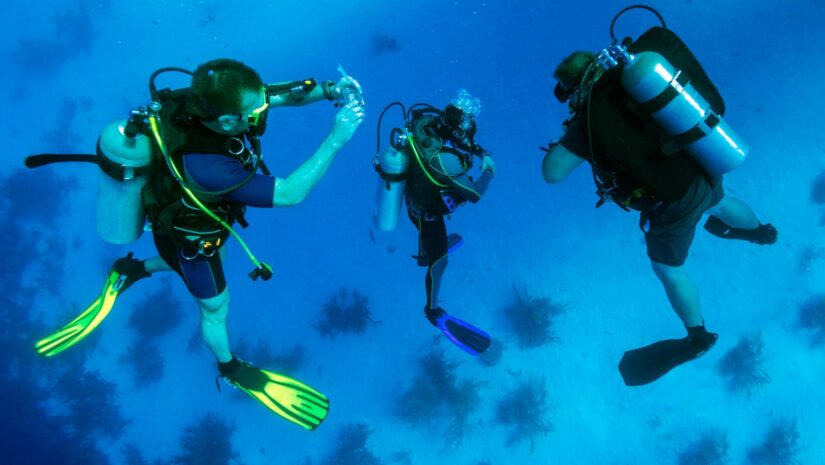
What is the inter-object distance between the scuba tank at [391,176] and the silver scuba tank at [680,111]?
90.0 inches

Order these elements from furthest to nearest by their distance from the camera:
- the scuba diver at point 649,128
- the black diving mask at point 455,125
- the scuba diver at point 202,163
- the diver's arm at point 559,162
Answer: the black diving mask at point 455,125
the diver's arm at point 559,162
the scuba diver at point 649,128
the scuba diver at point 202,163

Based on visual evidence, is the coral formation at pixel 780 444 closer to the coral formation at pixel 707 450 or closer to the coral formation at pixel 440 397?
the coral formation at pixel 707 450

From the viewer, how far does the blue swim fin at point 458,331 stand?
286 inches

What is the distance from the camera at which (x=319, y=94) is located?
4996 mm

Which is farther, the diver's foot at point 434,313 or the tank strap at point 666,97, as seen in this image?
the diver's foot at point 434,313

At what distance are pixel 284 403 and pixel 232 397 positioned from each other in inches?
203

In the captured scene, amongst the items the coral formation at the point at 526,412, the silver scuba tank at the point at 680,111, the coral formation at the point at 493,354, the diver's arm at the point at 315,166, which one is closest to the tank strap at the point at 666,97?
the silver scuba tank at the point at 680,111

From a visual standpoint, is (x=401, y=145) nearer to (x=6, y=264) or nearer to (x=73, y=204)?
(x=73, y=204)

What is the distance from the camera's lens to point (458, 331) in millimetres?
7441

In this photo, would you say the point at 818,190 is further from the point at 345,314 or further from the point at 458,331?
the point at 345,314

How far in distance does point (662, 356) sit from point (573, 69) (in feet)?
13.9

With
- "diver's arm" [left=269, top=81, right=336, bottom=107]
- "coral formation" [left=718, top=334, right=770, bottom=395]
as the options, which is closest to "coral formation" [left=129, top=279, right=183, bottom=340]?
"diver's arm" [left=269, top=81, right=336, bottom=107]

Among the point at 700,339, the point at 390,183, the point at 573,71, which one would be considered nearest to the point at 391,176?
the point at 390,183

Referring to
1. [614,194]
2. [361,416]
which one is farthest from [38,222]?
[614,194]
